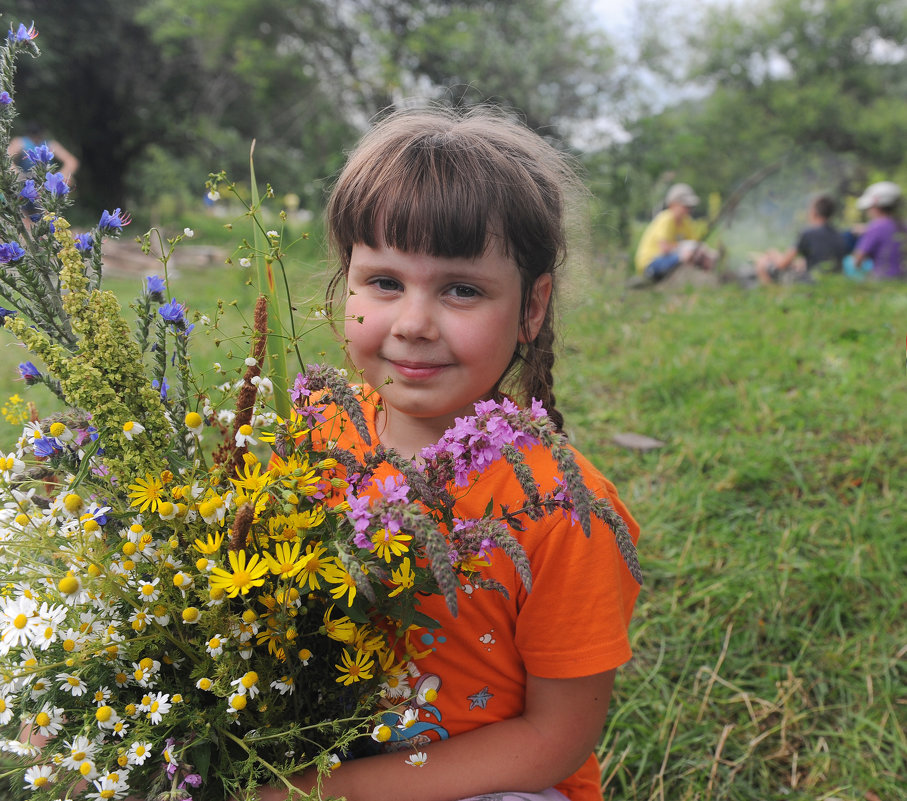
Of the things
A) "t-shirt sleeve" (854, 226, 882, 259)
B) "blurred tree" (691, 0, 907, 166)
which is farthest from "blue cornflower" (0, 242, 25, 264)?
"blurred tree" (691, 0, 907, 166)

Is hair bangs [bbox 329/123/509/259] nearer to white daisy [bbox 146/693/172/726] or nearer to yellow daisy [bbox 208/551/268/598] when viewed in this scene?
Result: yellow daisy [bbox 208/551/268/598]

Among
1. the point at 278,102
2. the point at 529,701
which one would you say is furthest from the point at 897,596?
the point at 278,102

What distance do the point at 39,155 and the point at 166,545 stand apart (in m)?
0.60

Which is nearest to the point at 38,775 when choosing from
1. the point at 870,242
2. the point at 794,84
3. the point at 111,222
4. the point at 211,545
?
the point at 211,545

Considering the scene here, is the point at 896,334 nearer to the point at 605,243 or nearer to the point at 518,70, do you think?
the point at 605,243

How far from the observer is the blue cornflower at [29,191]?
3.30 ft

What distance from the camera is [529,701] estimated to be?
1.42 m

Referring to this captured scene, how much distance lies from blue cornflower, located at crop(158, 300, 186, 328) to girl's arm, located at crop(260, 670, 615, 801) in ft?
2.66

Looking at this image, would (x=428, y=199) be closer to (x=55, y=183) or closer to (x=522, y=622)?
(x=55, y=183)

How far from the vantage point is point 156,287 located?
1081mm

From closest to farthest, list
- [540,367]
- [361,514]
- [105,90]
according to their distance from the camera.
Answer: [361,514] < [540,367] < [105,90]

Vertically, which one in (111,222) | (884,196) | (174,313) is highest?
(884,196)

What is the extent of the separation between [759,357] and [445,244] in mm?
3713

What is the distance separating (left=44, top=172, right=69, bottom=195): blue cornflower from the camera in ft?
3.32
